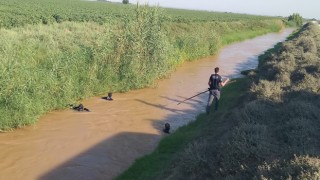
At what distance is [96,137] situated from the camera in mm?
12195

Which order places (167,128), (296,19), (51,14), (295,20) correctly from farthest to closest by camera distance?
(296,19), (295,20), (51,14), (167,128)

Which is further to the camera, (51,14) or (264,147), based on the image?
(51,14)

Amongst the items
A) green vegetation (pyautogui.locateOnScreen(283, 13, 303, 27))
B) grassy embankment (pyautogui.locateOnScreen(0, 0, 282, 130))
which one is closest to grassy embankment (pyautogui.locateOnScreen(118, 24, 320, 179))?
grassy embankment (pyautogui.locateOnScreen(0, 0, 282, 130))

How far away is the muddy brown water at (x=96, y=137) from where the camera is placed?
387 inches

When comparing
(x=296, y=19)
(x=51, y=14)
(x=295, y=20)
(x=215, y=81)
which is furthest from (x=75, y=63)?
(x=296, y=19)

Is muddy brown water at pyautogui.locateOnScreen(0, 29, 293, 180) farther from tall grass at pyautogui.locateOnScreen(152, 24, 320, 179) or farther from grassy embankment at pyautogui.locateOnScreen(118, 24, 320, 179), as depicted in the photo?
tall grass at pyautogui.locateOnScreen(152, 24, 320, 179)

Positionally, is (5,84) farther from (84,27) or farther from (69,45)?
(84,27)

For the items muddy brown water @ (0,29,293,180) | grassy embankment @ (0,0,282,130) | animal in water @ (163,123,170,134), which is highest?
grassy embankment @ (0,0,282,130)

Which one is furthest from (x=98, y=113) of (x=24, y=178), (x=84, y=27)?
(x=84, y=27)

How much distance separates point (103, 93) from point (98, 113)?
2778 millimetres

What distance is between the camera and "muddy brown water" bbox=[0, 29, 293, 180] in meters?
9.84

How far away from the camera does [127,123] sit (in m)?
13.8

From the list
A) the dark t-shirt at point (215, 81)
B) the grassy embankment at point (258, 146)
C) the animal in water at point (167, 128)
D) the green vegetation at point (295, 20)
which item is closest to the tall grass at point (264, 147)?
the grassy embankment at point (258, 146)

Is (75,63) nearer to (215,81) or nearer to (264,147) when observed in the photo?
(215,81)
